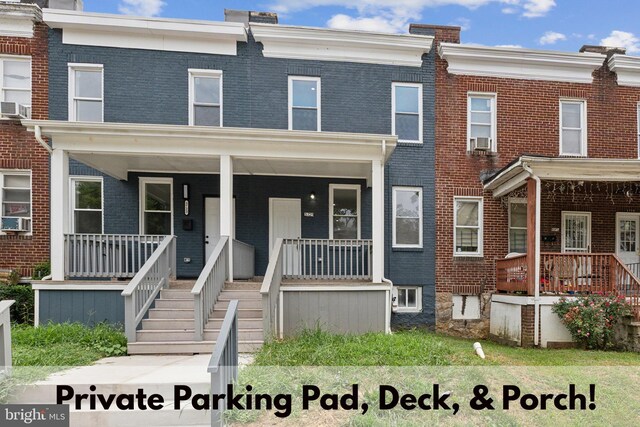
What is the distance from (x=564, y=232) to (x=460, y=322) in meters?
3.71

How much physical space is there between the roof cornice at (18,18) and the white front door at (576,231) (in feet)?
46.0

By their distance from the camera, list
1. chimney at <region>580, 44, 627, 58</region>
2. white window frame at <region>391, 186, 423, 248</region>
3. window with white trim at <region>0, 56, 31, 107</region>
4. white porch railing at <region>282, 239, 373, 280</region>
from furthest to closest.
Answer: chimney at <region>580, 44, 627, 58</region>, white window frame at <region>391, 186, 423, 248</region>, window with white trim at <region>0, 56, 31, 107</region>, white porch railing at <region>282, 239, 373, 280</region>

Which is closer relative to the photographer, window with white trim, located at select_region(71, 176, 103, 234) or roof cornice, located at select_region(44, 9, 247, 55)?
roof cornice, located at select_region(44, 9, 247, 55)

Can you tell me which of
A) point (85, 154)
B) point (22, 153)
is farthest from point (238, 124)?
point (22, 153)

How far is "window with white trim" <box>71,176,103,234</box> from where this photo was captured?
9.56 meters

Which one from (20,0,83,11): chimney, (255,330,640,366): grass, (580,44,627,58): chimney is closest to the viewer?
(255,330,640,366): grass

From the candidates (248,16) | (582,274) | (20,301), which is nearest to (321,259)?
(582,274)

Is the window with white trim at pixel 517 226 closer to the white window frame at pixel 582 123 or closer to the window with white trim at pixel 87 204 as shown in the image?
the white window frame at pixel 582 123

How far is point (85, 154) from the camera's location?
7.52 meters

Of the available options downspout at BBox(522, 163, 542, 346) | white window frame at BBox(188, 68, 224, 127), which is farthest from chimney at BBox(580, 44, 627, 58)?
white window frame at BBox(188, 68, 224, 127)

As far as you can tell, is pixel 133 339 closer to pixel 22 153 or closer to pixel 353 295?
pixel 353 295

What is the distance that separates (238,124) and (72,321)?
561 cm

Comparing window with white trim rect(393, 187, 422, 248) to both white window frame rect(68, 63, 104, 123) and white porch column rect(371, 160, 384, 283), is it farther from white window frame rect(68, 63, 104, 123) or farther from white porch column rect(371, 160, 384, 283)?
white window frame rect(68, 63, 104, 123)

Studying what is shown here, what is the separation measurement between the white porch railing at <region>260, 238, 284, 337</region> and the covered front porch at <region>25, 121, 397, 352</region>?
0.08ft
